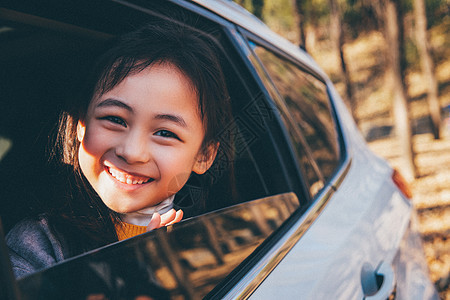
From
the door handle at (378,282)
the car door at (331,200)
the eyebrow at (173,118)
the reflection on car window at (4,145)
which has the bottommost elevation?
the door handle at (378,282)

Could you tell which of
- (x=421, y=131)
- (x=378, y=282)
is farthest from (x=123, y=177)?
(x=421, y=131)

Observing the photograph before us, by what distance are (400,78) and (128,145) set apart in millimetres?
9809

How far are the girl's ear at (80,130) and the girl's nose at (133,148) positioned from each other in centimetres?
15

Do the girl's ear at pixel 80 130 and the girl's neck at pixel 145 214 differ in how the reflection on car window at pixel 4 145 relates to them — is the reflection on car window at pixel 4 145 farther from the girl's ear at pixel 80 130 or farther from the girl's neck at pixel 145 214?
the girl's neck at pixel 145 214

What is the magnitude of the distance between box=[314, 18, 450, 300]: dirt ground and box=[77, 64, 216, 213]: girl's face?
3.61m

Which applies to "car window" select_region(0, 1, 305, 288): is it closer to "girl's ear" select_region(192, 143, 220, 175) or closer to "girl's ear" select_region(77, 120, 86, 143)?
"girl's ear" select_region(192, 143, 220, 175)

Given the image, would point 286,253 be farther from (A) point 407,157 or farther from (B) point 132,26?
(A) point 407,157

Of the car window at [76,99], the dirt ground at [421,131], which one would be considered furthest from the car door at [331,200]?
the dirt ground at [421,131]

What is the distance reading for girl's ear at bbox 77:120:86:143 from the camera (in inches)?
48.4

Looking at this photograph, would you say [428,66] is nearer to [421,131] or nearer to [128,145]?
[421,131]

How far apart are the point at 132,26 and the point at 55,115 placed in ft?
1.32

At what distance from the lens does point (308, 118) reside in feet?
7.04

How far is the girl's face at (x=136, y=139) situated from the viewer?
117cm

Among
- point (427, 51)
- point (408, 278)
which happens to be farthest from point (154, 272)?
point (427, 51)
